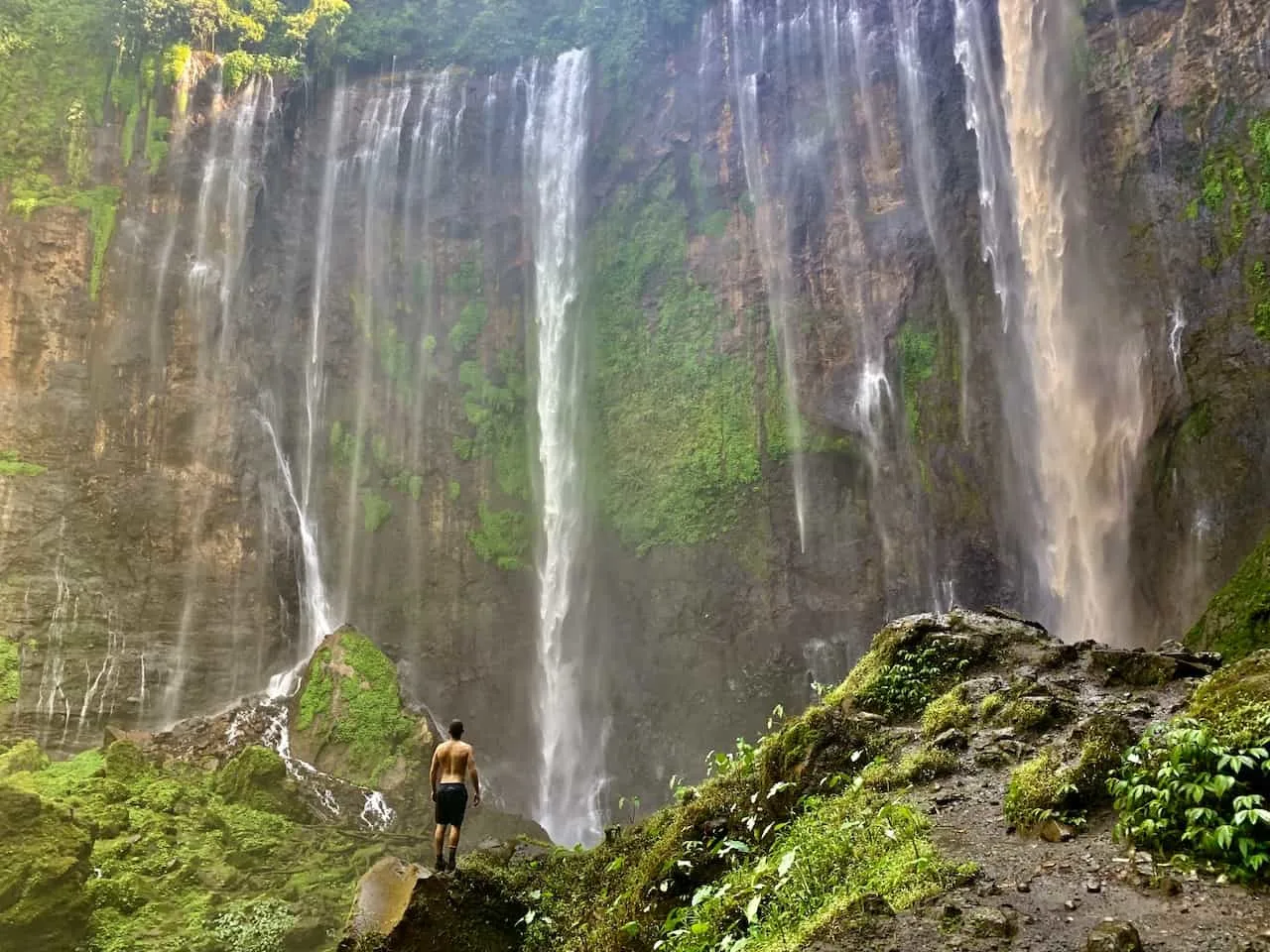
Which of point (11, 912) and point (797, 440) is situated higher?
point (797, 440)

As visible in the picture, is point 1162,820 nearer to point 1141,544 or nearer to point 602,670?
point 1141,544

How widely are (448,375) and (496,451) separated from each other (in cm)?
232

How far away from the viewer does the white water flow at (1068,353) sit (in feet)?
50.4

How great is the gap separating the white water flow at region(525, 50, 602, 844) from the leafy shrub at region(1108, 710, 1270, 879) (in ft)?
49.9

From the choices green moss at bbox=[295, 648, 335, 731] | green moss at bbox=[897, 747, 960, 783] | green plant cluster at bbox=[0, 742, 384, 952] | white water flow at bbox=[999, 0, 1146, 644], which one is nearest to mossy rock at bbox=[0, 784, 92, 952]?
green plant cluster at bbox=[0, 742, 384, 952]

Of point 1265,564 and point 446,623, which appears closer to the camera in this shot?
point 1265,564

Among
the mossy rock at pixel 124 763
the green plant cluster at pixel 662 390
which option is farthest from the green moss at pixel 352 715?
the green plant cluster at pixel 662 390

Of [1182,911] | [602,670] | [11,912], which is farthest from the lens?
[602,670]

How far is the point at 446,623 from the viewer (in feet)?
64.9

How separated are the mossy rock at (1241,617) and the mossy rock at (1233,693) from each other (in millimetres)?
3080

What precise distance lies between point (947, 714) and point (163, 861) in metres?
9.62

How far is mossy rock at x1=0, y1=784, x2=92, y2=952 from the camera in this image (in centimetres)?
859

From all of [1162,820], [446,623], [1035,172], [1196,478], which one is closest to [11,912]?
[1162,820]

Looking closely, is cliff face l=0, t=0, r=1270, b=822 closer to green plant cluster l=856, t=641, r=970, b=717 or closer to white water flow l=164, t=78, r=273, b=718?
white water flow l=164, t=78, r=273, b=718
